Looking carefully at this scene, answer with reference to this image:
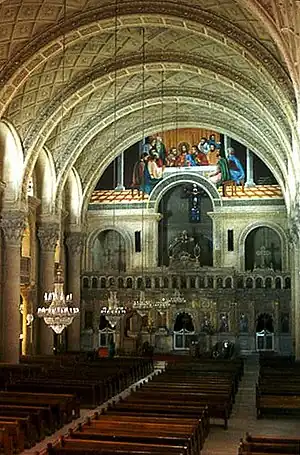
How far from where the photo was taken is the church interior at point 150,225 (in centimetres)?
1786

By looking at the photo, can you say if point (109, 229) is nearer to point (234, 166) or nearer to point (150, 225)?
point (150, 225)

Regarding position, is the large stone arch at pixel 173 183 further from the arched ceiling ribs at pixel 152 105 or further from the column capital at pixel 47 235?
the column capital at pixel 47 235

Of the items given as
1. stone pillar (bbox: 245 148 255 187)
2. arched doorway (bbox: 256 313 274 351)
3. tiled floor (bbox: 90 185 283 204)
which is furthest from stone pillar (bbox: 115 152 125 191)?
arched doorway (bbox: 256 313 274 351)

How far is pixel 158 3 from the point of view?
25328 mm

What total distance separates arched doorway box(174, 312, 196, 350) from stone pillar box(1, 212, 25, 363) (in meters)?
A: 13.3

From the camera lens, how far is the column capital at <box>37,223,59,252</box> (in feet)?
123

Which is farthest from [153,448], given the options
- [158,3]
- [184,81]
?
[184,81]

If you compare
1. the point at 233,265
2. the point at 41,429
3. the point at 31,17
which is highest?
the point at 31,17

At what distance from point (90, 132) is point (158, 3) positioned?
518 inches

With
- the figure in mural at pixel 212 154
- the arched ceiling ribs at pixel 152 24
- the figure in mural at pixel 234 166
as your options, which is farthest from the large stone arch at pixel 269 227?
the arched ceiling ribs at pixel 152 24

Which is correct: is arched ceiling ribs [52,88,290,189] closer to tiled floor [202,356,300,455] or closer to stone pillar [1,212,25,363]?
stone pillar [1,212,25,363]

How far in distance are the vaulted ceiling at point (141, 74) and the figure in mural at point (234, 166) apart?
2.67 metres

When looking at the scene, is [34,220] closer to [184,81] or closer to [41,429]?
[184,81]

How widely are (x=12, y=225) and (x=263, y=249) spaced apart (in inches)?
707
